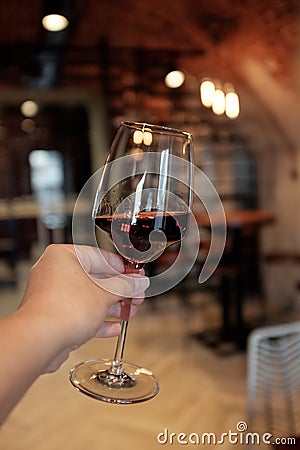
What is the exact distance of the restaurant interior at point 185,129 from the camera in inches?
83.0

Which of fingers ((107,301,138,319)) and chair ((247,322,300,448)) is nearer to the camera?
fingers ((107,301,138,319))

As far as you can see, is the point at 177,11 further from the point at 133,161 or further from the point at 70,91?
the point at 133,161

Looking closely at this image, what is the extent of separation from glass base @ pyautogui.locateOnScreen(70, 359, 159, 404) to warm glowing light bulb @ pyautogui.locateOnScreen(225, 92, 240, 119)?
2355mm

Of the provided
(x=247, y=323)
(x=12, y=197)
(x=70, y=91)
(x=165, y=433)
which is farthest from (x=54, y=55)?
(x=165, y=433)

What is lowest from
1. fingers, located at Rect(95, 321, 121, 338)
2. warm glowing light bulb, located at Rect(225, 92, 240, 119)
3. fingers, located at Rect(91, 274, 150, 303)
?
fingers, located at Rect(95, 321, 121, 338)

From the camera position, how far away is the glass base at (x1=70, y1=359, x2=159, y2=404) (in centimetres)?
31

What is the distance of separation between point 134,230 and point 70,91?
3038 mm

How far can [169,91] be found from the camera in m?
2.92

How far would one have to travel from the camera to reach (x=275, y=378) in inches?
48.1

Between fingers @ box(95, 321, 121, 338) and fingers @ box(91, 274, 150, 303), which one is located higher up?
fingers @ box(91, 274, 150, 303)

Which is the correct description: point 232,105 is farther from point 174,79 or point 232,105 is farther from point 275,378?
point 275,378

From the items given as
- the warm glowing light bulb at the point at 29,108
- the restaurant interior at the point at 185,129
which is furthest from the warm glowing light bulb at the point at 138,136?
the warm glowing light bulb at the point at 29,108
